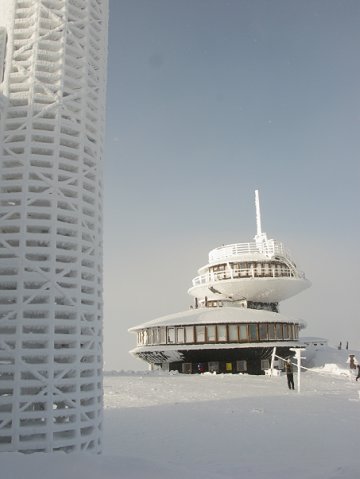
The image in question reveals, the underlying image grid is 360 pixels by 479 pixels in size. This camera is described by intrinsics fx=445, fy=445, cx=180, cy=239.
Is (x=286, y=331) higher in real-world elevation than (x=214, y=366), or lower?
higher

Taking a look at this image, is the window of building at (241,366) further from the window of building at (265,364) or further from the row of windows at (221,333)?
the row of windows at (221,333)

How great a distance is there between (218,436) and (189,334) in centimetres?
2418

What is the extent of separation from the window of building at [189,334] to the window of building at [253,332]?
4.87m

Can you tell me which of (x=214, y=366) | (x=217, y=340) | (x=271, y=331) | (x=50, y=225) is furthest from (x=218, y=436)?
(x=271, y=331)

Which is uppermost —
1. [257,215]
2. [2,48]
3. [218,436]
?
[257,215]

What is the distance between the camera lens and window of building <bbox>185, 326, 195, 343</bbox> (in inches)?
1467

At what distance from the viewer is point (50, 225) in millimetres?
12352

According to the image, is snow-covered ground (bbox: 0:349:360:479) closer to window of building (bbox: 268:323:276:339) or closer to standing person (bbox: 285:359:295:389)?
standing person (bbox: 285:359:295:389)

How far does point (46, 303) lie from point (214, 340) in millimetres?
26844

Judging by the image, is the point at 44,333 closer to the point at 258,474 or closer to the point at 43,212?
the point at 43,212

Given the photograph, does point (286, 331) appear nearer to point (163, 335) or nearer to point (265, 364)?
point (265, 364)

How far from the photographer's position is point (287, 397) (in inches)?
800

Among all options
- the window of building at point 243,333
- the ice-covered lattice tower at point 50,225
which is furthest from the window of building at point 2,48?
the window of building at point 243,333

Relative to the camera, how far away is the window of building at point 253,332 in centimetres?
3738
